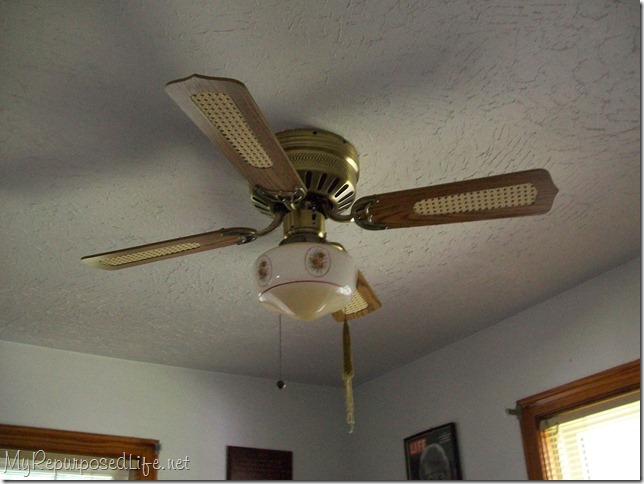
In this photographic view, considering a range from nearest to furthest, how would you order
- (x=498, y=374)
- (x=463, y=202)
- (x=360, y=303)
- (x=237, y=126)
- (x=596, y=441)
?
(x=237, y=126) → (x=463, y=202) → (x=360, y=303) → (x=596, y=441) → (x=498, y=374)

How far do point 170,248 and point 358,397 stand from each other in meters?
2.16

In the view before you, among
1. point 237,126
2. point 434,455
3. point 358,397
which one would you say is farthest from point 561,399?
point 237,126

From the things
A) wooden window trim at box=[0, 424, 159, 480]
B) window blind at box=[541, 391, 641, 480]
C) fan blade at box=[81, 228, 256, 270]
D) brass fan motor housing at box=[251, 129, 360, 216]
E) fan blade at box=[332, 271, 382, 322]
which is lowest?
window blind at box=[541, 391, 641, 480]

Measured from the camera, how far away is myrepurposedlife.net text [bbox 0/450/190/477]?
2705 mm

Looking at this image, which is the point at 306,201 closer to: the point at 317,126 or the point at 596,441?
the point at 317,126

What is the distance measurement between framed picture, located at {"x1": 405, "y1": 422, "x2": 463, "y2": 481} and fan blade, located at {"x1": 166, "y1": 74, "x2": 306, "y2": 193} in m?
1.80

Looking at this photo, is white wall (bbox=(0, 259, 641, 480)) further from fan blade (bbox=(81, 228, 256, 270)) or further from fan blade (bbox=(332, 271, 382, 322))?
fan blade (bbox=(81, 228, 256, 270))

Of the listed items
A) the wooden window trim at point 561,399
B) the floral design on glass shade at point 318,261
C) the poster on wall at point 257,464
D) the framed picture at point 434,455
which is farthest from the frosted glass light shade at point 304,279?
the poster on wall at point 257,464

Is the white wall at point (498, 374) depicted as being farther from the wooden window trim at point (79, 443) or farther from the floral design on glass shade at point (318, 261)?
the floral design on glass shade at point (318, 261)

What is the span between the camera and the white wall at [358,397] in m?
2.50

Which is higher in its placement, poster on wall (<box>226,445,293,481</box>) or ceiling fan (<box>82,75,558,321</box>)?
ceiling fan (<box>82,75,558,321</box>)

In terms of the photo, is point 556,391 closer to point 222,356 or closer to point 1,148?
point 222,356

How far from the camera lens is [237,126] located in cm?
128

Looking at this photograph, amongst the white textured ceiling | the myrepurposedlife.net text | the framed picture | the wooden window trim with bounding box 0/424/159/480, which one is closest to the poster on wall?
the myrepurposedlife.net text
